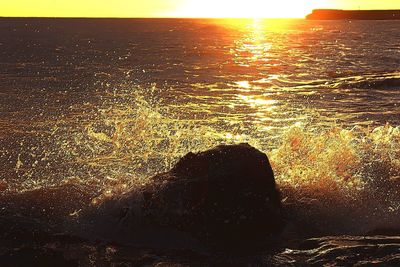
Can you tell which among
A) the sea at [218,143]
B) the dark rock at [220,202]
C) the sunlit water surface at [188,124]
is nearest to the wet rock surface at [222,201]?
the dark rock at [220,202]

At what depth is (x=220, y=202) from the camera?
7.08 meters

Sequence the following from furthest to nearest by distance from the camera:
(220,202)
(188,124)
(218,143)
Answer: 1. (188,124)
2. (218,143)
3. (220,202)

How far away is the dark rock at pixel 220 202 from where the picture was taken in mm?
7055

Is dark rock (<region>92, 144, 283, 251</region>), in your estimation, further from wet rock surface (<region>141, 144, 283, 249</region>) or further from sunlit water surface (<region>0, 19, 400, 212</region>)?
sunlit water surface (<region>0, 19, 400, 212</region>)

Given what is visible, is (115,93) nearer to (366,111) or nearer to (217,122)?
(217,122)

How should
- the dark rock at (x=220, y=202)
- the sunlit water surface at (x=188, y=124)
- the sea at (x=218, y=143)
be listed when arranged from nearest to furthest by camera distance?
the sea at (x=218, y=143) < the dark rock at (x=220, y=202) < the sunlit water surface at (x=188, y=124)

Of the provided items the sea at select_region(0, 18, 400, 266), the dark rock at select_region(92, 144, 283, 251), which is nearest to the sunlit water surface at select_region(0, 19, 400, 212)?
the sea at select_region(0, 18, 400, 266)

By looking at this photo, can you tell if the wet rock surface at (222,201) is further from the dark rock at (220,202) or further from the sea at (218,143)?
the sea at (218,143)

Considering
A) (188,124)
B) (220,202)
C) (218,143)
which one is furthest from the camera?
(188,124)

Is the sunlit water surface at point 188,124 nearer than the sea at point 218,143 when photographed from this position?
No

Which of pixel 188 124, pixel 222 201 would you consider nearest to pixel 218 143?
pixel 188 124

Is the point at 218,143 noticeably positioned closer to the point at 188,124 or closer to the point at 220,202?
the point at 188,124

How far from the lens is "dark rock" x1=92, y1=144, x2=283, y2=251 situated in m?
7.05

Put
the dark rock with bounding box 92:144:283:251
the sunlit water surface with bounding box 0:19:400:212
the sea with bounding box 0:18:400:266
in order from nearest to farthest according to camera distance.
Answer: the sea with bounding box 0:18:400:266 < the dark rock with bounding box 92:144:283:251 < the sunlit water surface with bounding box 0:19:400:212
